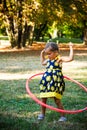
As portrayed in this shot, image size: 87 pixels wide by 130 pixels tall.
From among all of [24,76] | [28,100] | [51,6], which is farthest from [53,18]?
[28,100]

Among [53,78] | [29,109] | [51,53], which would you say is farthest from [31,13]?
[53,78]

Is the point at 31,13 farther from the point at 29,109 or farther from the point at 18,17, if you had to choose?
the point at 29,109

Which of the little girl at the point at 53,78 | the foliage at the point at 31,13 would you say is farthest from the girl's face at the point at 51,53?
the foliage at the point at 31,13

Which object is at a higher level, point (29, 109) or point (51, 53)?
point (51, 53)

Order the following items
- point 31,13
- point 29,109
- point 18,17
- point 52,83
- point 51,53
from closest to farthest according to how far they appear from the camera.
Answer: point 52,83
point 51,53
point 29,109
point 31,13
point 18,17

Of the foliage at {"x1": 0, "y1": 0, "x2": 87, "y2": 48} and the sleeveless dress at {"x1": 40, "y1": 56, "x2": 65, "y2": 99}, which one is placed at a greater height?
the sleeveless dress at {"x1": 40, "y1": 56, "x2": 65, "y2": 99}

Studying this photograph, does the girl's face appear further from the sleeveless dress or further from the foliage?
the foliage

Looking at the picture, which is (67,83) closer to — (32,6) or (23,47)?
(32,6)

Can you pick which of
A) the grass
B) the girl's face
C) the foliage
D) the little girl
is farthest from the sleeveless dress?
the foliage

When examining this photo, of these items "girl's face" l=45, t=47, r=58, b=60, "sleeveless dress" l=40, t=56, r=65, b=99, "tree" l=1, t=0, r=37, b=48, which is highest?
"girl's face" l=45, t=47, r=58, b=60

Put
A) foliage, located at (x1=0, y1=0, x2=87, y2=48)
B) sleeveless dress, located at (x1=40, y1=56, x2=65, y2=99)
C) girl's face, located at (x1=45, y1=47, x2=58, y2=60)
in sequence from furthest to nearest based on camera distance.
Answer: foliage, located at (x1=0, y1=0, x2=87, y2=48) < girl's face, located at (x1=45, y1=47, x2=58, y2=60) < sleeveless dress, located at (x1=40, y1=56, x2=65, y2=99)

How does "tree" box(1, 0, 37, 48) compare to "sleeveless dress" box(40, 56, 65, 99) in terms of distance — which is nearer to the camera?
"sleeveless dress" box(40, 56, 65, 99)

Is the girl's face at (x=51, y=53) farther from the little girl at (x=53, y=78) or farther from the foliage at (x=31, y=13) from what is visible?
the foliage at (x=31, y=13)

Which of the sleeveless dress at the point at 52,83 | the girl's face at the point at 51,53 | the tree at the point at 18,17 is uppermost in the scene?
the girl's face at the point at 51,53
